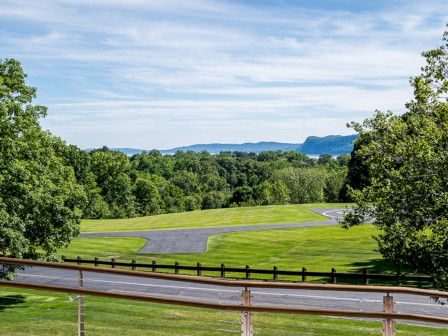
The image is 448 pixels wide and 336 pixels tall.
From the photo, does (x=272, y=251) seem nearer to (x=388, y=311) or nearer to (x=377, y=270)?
(x=377, y=270)

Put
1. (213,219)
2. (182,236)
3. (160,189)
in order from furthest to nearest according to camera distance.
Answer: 1. (160,189)
2. (213,219)
3. (182,236)

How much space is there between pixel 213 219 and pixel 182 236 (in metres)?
17.4

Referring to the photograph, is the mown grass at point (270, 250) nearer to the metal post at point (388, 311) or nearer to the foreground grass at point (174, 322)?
the foreground grass at point (174, 322)

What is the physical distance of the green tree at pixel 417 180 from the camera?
16.8 meters

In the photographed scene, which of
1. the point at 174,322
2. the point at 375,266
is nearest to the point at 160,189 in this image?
the point at 375,266

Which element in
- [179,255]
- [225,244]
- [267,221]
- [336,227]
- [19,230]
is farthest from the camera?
[267,221]

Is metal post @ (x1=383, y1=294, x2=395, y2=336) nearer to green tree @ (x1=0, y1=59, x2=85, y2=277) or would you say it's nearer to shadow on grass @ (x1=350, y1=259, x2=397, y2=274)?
green tree @ (x1=0, y1=59, x2=85, y2=277)

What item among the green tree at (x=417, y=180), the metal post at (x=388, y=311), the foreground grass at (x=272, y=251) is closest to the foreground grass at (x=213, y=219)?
the foreground grass at (x=272, y=251)

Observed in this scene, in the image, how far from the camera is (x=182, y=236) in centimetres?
5434

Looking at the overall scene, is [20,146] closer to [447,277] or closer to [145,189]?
[447,277]

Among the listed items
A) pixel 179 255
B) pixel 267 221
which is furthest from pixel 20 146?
pixel 267 221

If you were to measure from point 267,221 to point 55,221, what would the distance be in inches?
1759

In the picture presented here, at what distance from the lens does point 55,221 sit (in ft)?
79.0

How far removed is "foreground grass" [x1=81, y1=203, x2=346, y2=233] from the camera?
2534 inches
